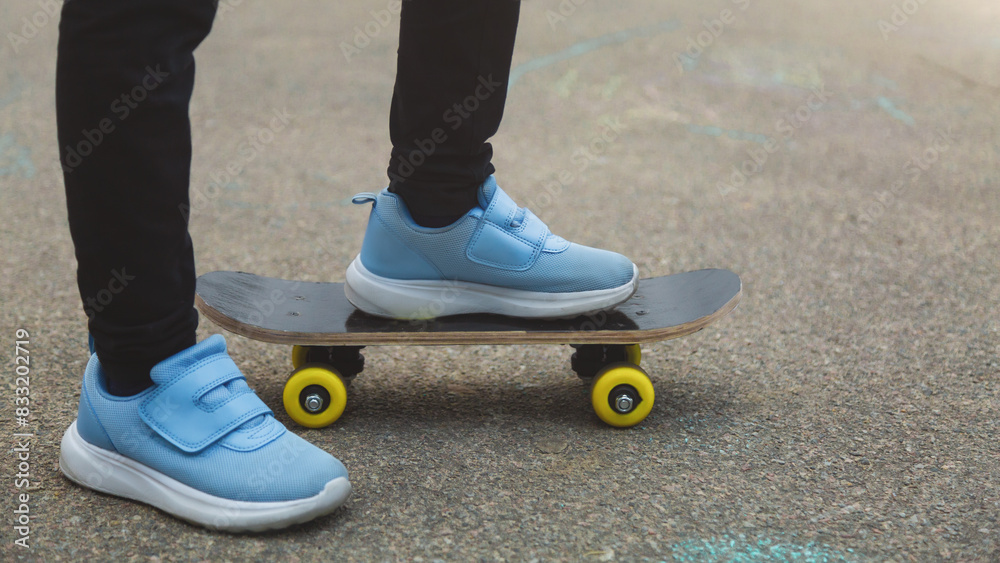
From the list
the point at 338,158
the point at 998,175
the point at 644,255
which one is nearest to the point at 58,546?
the point at 644,255

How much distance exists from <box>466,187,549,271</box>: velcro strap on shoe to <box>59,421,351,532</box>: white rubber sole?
1.73 feet

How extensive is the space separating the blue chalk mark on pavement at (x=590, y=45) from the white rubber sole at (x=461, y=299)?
2.99 meters

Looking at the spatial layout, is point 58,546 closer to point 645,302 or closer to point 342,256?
point 645,302

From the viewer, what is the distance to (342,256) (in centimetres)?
270

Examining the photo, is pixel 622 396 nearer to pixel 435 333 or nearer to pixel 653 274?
pixel 435 333

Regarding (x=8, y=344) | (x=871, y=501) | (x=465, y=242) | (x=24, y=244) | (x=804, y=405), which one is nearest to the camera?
(x=871, y=501)

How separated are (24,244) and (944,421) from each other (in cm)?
250

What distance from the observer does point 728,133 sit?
12.9 feet

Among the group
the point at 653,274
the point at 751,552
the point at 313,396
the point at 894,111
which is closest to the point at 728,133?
the point at 894,111

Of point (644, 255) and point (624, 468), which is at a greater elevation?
point (644, 255)

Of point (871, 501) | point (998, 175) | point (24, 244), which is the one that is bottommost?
point (24, 244)

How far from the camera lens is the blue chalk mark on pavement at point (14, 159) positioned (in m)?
3.30

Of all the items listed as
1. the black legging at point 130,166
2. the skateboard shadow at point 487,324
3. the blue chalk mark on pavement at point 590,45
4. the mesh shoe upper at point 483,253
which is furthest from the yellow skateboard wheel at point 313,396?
the blue chalk mark on pavement at point 590,45

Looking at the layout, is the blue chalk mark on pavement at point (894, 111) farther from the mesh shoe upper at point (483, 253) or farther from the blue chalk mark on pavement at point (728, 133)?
the mesh shoe upper at point (483, 253)
